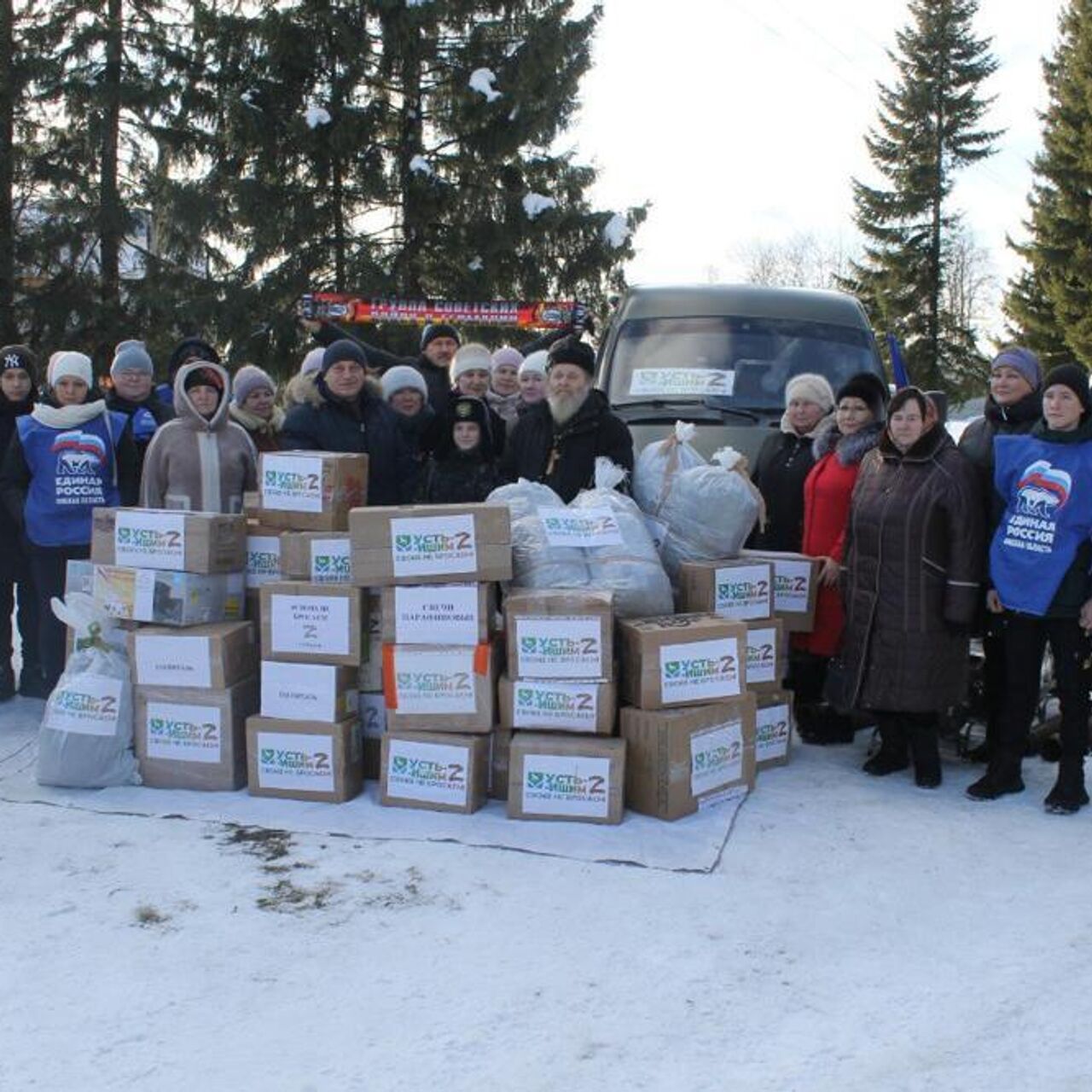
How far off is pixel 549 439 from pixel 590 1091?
9.93ft

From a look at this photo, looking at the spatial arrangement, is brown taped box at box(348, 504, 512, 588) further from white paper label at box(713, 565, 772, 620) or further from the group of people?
the group of people

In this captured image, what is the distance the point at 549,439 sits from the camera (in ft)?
16.5

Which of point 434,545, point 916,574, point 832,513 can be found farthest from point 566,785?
point 832,513

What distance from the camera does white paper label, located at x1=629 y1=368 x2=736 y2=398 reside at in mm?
6539

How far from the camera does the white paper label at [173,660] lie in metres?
4.49

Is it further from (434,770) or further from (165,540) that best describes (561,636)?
(165,540)

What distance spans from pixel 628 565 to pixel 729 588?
53 centimetres

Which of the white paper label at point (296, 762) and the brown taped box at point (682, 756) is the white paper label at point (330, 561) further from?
the brown taped box at point (682, 756)

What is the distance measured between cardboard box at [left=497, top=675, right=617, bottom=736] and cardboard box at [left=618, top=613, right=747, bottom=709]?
141 mm

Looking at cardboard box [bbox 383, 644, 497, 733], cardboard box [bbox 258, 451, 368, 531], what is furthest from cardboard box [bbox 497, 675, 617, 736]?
cardboard box [bbox 258, 451, 368, 531]

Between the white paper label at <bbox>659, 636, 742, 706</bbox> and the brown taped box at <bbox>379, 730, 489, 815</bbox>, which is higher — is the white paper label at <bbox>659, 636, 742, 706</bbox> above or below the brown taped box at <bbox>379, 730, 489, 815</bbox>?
above

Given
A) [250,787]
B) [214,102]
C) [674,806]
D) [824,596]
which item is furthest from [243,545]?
[214,102]

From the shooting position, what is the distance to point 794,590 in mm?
5137

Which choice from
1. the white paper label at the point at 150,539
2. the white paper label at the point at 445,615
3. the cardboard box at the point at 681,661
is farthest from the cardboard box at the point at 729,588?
the white paper label at the point at 150,539
